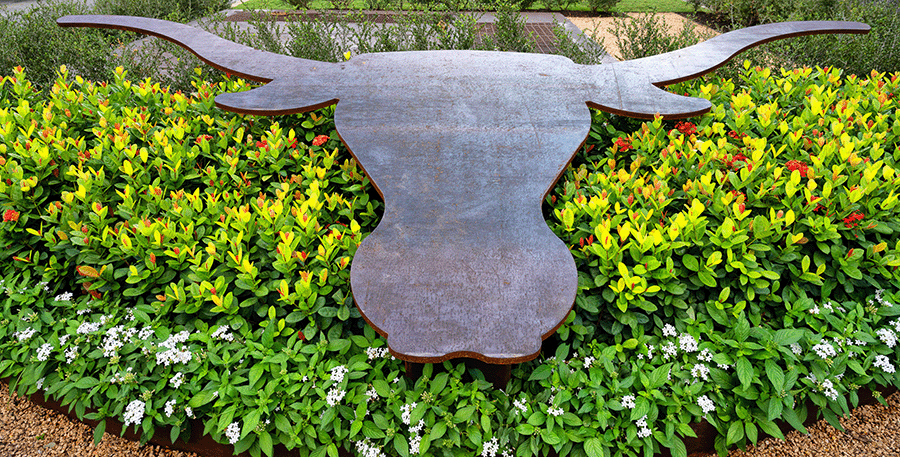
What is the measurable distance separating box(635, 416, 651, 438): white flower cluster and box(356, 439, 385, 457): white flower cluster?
0.88 m

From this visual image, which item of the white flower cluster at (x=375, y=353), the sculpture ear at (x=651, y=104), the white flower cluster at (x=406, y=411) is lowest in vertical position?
the white flower cluster at (x=406, y=411)

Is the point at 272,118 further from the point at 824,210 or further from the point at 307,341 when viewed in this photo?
the point at 824,210

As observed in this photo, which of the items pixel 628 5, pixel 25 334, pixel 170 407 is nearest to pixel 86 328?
pixel 25 334

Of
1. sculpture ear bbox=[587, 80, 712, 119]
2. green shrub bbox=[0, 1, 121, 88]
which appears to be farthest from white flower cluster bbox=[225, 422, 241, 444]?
green shrub bbox=[0, 1, 121, 88]

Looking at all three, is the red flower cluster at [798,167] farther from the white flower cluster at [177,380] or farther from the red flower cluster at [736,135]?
the white flower cluster at [177,380]

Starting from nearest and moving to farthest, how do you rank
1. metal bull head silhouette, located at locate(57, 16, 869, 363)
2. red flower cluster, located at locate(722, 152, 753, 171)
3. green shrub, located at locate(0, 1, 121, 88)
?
metal bull head silhouette, located at locate(57, 16, 869, 363) < red flower cluster, located at locate(722, 152, 753, 171) < green shrub, located at locate(0, 1, 121, 88)

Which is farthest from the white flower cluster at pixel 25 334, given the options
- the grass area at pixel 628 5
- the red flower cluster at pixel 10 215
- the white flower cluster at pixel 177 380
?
the grass area at pixel 628 5

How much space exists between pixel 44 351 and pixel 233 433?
86 centimetres

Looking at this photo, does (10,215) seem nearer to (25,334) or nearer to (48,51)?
(25,334)

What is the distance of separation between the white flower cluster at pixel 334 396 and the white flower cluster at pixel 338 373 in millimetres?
39

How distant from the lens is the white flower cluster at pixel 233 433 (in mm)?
1695

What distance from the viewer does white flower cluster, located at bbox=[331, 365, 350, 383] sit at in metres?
1.79

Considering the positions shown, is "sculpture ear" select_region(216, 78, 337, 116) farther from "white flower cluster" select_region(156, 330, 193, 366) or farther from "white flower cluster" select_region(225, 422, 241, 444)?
"white flower cluster" select_region(225, 422, 241, 444)

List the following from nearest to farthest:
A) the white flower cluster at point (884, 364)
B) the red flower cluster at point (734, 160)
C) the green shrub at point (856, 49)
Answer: the white flower cluster at point (884, 364) → the red flower cluster at point (734, 160) → the green shrub at point (856, 49)
